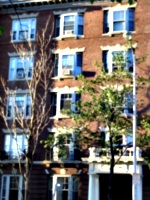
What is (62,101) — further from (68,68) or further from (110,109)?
(110,109)

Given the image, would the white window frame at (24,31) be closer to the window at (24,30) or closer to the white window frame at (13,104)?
the window at (24,30)

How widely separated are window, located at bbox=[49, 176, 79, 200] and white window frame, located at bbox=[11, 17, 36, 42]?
11.5 metres

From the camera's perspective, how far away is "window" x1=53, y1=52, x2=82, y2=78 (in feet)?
101

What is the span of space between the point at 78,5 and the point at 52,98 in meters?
7.67

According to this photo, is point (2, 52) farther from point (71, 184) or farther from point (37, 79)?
point (71, 184)

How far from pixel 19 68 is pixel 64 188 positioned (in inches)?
401

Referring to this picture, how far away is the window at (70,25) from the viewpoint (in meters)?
31.8

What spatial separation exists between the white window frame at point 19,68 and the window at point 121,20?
22.1 feet

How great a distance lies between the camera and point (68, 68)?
31.1 m

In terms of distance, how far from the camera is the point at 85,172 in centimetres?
2841

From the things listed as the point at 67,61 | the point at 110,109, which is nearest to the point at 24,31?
the point at 67,61

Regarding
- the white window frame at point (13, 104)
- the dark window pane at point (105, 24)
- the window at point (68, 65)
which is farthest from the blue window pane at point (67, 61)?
the white window frame at point (13, 104)

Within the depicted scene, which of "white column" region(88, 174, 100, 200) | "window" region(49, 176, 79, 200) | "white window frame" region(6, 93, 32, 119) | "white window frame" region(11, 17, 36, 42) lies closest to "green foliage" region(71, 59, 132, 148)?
"white column" region(88, 174, 100, 200)

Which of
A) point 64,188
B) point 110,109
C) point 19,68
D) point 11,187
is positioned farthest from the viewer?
point 19,68
